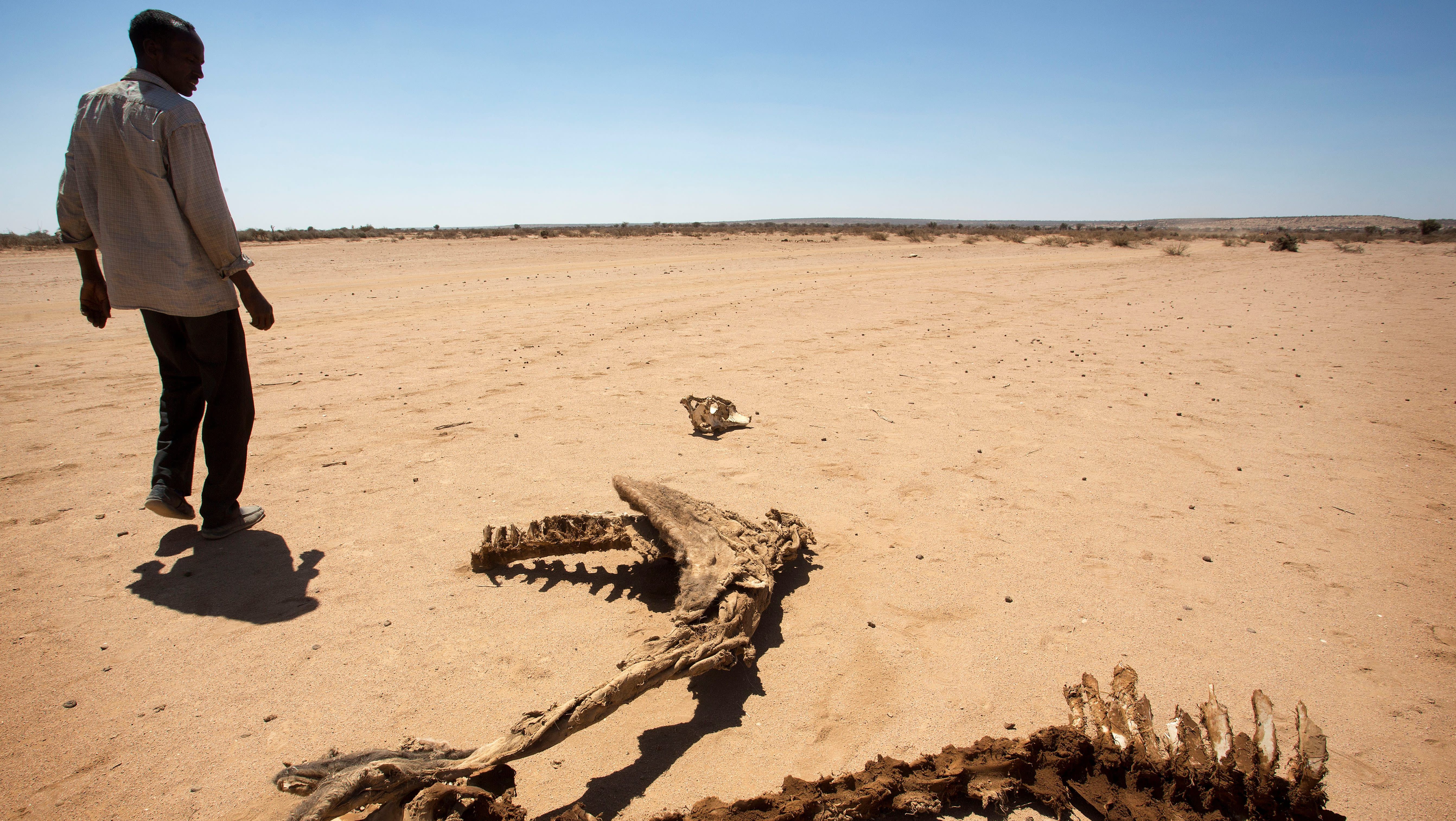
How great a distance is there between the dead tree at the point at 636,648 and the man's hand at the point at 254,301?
1477 mm

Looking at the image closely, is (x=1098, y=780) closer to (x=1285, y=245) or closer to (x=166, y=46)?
(x=166, y=46)

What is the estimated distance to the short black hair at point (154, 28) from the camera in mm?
2846

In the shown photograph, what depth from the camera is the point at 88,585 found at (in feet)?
9.52

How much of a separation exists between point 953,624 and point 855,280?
12.6 metres

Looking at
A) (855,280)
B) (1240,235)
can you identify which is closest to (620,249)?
(855,280)

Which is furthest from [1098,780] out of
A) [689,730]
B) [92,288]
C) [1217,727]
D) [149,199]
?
[92,288]

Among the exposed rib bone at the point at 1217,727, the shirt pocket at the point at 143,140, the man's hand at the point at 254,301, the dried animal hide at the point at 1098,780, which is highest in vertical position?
the shirt pocket at the point at 143,140

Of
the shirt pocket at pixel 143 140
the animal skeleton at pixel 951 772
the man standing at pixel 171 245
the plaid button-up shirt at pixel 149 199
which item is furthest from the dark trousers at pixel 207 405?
the animal skeleton at pixel 951 772

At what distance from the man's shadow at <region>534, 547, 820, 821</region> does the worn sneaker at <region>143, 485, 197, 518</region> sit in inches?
100

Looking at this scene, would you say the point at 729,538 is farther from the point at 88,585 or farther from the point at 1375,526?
the point at 1375,526

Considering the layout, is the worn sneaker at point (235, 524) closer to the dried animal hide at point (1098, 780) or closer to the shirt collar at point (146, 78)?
the shirt collar at point (146, 78)

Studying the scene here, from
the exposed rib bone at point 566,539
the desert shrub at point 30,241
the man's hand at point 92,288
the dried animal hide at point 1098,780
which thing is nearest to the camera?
the dried animal hide at point 1098,780

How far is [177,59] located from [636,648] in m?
3.23

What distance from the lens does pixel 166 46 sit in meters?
2.90
